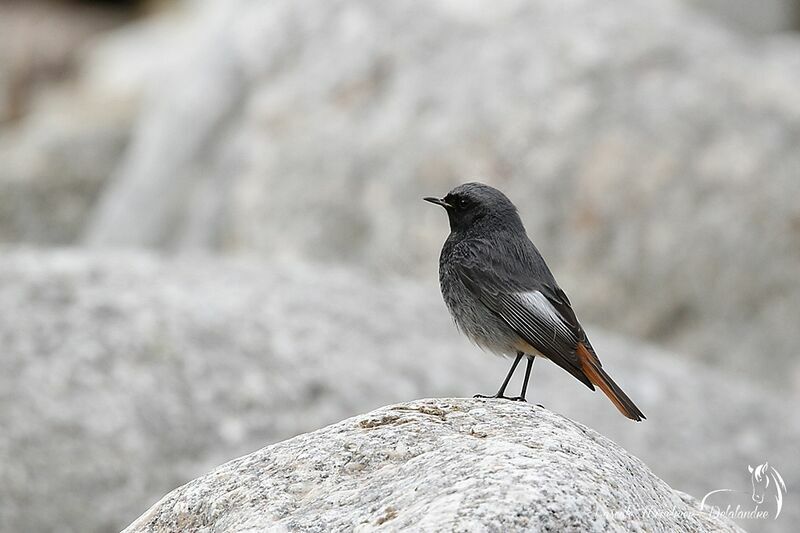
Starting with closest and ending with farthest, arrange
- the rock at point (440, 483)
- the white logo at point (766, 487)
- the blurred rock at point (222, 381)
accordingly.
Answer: the rock at point (440, 483) < the blurred rock at point (222, 381) < the white logo at point (766, 487)

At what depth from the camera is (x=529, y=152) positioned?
14.8 meters

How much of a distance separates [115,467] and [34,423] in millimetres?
756

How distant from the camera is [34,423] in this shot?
363 inches

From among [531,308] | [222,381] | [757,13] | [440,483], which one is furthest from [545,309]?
[757,13]

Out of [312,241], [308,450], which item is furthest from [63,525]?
[312,241]

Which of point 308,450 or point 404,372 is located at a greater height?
point 404,372

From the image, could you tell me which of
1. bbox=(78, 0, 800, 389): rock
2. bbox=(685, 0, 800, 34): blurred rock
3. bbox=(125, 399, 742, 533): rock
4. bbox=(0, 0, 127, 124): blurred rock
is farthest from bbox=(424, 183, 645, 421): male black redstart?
bbox=(0, 0, 127, 124): blurred rock

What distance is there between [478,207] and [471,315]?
73cm

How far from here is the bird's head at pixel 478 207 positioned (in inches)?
279

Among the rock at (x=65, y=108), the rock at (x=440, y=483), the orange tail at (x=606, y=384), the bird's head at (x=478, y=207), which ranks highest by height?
the rock at (x=65, y=108)

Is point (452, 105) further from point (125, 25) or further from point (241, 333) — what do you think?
point (125, 25)

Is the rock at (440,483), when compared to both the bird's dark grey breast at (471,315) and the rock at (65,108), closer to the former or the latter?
the bird's dark grey breast at (471,315)

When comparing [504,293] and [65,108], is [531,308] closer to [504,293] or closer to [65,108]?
[504,293]

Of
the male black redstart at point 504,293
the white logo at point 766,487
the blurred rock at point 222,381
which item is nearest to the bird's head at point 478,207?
the male black redstart at point 504,293
